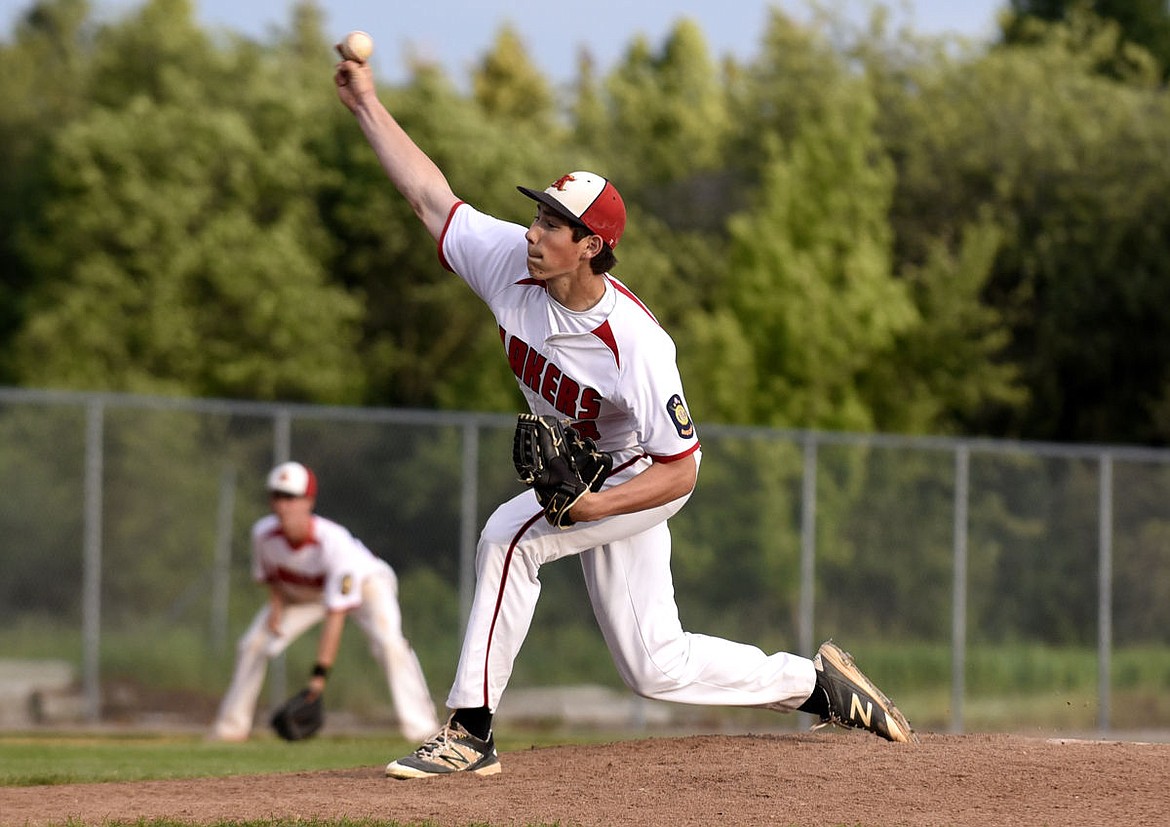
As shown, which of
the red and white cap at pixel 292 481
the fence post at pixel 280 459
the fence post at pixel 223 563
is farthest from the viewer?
the fence post at pixel 223 563

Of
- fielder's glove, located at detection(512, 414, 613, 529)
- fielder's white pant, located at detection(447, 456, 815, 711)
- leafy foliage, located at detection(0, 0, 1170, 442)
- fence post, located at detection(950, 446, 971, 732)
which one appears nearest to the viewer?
fielder's glove, located at detection(512, 414, 613, 529)

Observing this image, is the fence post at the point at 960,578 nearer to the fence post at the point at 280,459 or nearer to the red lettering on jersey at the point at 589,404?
the fence post at the point at 280,459

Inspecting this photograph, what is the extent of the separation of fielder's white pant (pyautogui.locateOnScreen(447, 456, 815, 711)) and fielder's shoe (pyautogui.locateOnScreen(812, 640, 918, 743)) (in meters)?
0.38

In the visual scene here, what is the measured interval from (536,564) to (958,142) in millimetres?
27773

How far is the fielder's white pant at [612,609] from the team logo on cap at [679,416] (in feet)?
0.84

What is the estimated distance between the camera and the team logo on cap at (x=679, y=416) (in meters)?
5.85

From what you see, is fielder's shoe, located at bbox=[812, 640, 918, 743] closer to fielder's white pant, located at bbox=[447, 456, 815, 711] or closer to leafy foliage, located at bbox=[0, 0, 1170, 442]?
fielder's white pant, located at bbox=[447, 456, 815, 711]

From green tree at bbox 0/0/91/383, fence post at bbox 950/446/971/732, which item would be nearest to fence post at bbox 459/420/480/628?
fence post at bbox 950/446/971/732

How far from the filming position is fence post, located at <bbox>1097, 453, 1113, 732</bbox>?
1602cm

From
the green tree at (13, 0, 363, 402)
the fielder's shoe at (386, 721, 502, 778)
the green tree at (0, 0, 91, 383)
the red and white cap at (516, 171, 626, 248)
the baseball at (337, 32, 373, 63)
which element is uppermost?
the green tree at (0, 0, 91, 383)

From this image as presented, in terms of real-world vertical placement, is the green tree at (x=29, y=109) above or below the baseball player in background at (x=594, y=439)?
above

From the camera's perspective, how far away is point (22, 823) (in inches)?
219

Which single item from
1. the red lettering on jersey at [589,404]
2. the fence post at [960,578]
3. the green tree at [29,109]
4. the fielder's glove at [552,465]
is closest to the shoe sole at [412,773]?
the fielder's glove at [552,465]

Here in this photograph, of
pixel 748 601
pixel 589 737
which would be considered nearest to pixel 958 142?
A: pixel 748 601
